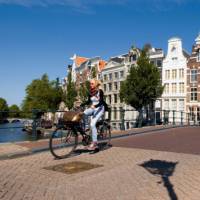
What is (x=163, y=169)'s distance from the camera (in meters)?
6.07

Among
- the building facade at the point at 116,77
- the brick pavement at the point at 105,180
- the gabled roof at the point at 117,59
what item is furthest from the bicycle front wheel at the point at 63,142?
the gabled roof at the point at 117,59

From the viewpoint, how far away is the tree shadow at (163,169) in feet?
15.4

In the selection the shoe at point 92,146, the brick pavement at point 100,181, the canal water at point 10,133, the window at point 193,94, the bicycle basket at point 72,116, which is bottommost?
the brick pavement at point 100,181

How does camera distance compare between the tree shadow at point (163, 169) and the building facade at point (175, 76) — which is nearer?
the tree shadow at point (163, 169)

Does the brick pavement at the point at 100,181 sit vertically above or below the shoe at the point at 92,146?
below

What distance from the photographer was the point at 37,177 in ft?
17.6

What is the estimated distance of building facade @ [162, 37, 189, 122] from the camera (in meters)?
45.1

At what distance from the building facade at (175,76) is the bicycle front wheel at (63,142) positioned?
3820 centimetres

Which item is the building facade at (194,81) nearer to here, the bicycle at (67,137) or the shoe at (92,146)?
the shoe at (92,146)

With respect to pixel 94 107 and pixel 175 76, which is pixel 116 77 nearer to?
pixel 175 76

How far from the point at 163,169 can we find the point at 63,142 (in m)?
2.73

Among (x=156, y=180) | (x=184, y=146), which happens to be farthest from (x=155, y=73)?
(x=156, y=180)

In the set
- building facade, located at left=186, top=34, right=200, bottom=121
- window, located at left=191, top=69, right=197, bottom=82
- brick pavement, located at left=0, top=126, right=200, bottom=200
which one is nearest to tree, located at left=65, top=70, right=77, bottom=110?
building facade, located at left=186, top=34, right=200, bottom=121

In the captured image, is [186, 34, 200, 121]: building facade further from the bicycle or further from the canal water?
the bicycle
